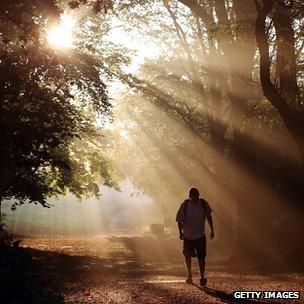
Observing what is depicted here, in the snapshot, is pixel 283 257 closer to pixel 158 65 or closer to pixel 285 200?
pixel 285 200

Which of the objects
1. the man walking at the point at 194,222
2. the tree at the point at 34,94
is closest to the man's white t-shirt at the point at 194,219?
the man walking at the point at 194,222

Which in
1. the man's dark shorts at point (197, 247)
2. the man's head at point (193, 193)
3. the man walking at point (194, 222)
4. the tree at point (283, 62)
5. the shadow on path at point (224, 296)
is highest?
the tree at point (283, 62)

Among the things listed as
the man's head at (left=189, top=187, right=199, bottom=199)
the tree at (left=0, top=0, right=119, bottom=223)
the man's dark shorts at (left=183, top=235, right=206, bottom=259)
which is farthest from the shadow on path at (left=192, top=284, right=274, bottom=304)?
the tree at (left=0, top=0, right=119, bottom=223)

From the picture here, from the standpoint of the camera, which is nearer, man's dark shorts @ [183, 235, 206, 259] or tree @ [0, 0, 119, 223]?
man's dark shorts @ [183, 235, 206, 259]

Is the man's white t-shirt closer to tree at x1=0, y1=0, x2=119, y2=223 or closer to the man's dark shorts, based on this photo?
the man's dark shorts

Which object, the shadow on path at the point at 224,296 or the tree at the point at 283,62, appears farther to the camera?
the tree at the point at 283,62

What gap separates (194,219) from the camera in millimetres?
10203

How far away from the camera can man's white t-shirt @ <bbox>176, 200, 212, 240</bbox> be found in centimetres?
1021

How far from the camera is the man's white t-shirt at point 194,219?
33.5ft

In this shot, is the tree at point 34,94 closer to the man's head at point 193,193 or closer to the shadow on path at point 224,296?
the man's head at point 193,193

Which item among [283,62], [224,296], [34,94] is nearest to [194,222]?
[224,296]

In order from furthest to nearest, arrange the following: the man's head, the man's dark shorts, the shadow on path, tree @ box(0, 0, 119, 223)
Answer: tree @ box(0, 0, 119, 223)
the man's dark shorts
the man's head
the shadow on path

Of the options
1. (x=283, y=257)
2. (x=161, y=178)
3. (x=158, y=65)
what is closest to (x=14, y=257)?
(x=283, y=257)

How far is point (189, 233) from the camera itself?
10258mm
